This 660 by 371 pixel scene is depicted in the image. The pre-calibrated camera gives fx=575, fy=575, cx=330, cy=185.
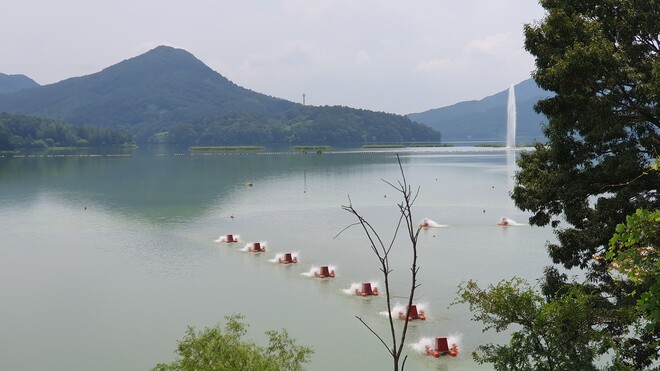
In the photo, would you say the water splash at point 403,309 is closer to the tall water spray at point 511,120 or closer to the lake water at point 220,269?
the lake water at point 220,269

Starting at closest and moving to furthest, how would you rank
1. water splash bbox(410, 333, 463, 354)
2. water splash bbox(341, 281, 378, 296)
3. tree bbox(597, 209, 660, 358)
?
tree bbox(597, 209, 660, 358), water splash bbox(410, 333, 463, 354), water splash bbox(341, 281, 378, 296)

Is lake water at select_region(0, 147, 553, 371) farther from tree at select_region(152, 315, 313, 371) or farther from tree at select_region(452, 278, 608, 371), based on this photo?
tree at select_region(452, 278, 608, 371)

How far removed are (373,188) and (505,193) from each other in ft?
43.2

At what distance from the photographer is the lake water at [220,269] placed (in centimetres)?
1786

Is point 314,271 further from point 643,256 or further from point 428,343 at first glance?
point 643,256

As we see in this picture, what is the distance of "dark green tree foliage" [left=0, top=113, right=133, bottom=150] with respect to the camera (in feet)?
521

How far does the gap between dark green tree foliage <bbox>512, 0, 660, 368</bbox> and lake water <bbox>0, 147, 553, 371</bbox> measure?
543 cm

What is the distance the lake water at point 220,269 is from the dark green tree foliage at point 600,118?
5427mm

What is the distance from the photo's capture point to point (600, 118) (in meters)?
11.6

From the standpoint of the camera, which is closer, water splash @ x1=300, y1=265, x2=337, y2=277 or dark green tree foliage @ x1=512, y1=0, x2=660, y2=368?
dark green tree foliage @ x1=512, y1=0, x2=660, y2=368

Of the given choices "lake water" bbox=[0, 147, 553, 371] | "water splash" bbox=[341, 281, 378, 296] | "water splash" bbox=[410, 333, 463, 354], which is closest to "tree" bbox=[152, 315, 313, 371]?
"lake water" bbox=[0, 147, 553, 371]

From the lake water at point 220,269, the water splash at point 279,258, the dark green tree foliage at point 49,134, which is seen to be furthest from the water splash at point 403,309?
the dark green tree foliage at point 49,134

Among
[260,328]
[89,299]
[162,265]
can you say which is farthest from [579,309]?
[162,265]

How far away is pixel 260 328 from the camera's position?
18953 millimetres
